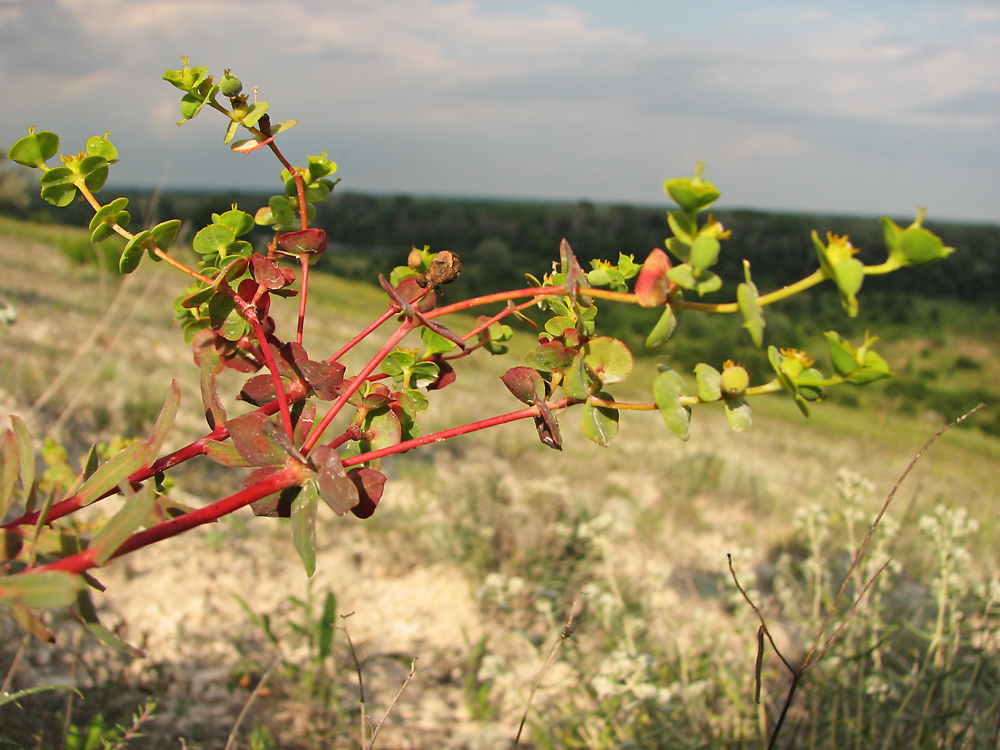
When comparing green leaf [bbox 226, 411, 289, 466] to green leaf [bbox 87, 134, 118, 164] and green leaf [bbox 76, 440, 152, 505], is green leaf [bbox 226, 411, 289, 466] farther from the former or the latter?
green leaf [bbox 87, 134, 118, 164]

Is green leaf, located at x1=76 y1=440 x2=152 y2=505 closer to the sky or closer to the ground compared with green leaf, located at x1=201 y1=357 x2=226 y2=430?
closer to the ground

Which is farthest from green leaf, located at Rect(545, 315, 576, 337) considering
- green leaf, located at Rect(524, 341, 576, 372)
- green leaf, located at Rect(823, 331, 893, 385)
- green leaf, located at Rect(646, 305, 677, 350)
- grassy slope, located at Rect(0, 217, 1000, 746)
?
grassy slope, located at Rect(0, 217, 1000, 746)

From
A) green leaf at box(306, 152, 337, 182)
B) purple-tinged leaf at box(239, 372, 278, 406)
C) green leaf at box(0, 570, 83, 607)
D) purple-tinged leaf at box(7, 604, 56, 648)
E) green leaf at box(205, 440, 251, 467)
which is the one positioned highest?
green leaf at box(306, 152, 337, 182)

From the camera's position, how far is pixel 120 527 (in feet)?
1.48

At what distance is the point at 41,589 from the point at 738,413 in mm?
535

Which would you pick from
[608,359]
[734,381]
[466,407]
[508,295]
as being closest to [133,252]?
[508,295]

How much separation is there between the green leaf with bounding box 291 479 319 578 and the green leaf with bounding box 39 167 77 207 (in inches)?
15.3

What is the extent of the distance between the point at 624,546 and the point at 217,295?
8.17 ft

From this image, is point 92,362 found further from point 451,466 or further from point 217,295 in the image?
point 217,295

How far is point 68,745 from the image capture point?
4.18ft

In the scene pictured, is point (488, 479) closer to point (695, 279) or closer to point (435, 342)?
point (435, 342)

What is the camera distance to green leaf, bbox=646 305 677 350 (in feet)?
1.75

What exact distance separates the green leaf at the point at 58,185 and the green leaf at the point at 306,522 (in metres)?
0.39

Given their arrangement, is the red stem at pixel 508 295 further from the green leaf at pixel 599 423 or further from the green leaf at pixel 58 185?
the green leaf at pixel 58 185
